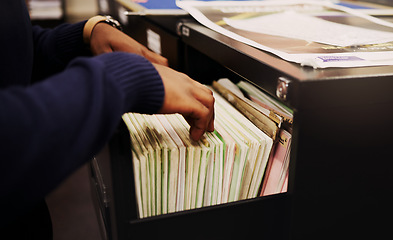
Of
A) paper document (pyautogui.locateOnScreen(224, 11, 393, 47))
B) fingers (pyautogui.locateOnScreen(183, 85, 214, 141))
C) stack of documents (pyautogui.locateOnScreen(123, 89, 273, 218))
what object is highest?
paper document (pyautogui.locateOnScreen(224, 11, 393, 47))

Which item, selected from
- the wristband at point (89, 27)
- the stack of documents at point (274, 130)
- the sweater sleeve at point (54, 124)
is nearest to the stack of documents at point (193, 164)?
the stack of documents at point (274, 130)

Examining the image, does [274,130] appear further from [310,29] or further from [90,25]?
[90,25]

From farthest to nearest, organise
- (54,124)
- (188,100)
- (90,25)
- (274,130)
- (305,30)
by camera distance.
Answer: (90,25)
(305,30)
(274,130)
(188,100)
(54,124)

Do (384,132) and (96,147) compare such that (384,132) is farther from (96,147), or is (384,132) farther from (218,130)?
(96,147)

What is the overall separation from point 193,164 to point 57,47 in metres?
0.52

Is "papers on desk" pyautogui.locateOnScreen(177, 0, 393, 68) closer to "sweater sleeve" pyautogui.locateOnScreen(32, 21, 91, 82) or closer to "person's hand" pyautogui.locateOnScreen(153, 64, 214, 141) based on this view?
"person's hand" pyautogui.locateOnScreen(153, 64, 214, 141)

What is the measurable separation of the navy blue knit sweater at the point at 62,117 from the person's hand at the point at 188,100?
0.02 m

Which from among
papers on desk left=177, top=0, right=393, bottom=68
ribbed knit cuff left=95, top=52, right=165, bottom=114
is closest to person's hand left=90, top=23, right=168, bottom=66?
papers on desk left=177, top=0, right=393, bottom=68

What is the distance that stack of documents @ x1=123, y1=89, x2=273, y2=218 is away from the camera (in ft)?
1.98

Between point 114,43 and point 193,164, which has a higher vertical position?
point 114,43

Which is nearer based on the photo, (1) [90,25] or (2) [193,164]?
(2) [193,164]

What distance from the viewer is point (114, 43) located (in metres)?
0.81

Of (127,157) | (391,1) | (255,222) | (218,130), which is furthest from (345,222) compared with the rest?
(391,1)

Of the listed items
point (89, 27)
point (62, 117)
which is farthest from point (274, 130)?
point (89, 27)
